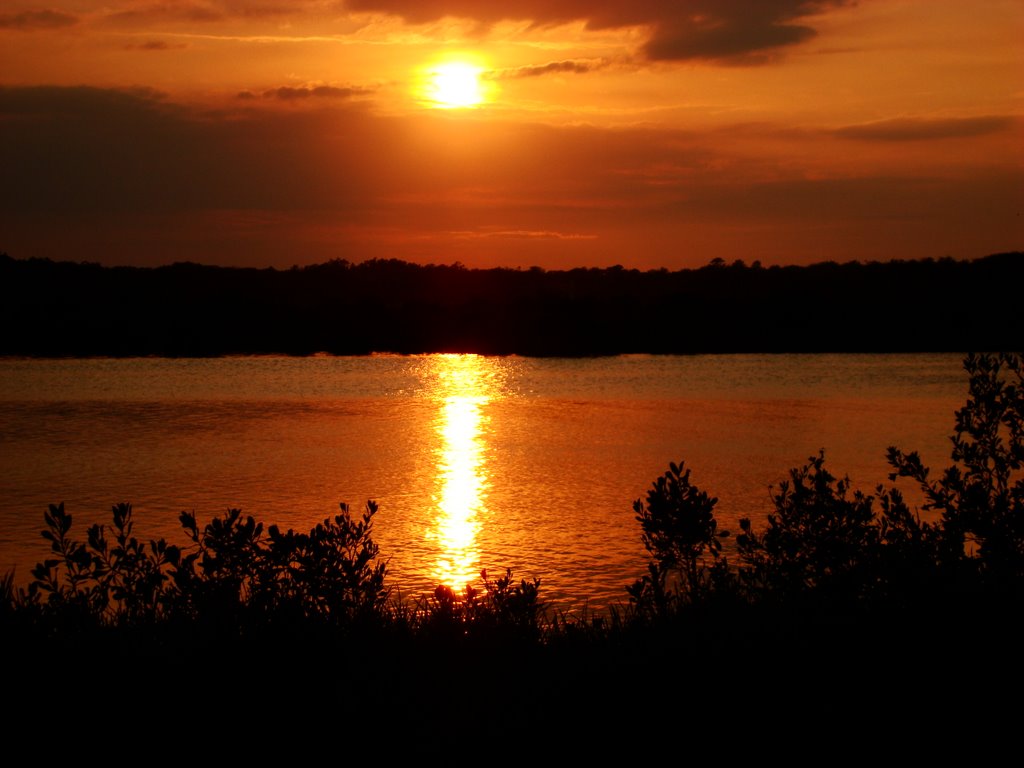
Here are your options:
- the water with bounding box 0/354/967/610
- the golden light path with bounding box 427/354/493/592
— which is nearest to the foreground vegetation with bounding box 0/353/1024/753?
the golden light path with bounding box 427/354/493/592

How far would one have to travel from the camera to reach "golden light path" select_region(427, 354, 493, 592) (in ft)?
46.3

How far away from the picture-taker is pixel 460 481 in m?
21.8

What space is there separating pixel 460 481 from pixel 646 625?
48.4 feet

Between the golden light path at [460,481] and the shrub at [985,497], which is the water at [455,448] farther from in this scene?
the shrub at [985,497]

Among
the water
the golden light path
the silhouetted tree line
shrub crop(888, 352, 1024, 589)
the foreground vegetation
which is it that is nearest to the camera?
the foreground vegetation

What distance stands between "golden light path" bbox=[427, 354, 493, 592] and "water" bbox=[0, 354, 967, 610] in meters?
0.07

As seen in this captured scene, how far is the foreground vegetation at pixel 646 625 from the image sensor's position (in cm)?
601

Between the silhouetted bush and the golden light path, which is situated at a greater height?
the silhouetted bush

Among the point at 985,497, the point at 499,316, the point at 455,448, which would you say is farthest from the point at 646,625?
the point at 499,316

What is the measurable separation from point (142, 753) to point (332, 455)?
19900 millimetres


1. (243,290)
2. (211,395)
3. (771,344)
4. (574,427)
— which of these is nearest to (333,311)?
(243,290)

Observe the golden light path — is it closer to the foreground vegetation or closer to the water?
the water

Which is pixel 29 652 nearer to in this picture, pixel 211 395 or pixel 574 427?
pixel 574 427

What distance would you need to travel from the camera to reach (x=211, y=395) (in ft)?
133
